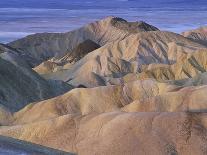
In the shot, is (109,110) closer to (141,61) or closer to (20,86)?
(20,86)

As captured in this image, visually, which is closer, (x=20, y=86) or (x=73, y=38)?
(x=20, y=86)

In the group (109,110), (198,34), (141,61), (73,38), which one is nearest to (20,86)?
(109,110)

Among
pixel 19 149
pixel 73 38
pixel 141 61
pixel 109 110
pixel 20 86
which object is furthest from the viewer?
pixel 73 38

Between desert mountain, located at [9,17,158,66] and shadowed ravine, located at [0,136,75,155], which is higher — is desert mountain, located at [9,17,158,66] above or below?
below

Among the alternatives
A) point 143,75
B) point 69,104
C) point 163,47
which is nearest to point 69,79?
point 143,75

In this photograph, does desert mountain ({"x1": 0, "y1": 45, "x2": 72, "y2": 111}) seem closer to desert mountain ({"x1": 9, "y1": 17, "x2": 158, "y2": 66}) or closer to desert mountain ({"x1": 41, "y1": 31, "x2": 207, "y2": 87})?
desert mountain ({"x1": 41, "y1": 31, "x2": 207, "y2": 87})

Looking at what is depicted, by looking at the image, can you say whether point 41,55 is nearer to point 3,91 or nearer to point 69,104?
point 3,91

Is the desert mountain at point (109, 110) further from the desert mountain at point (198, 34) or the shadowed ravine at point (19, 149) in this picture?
the desert mountain at point (198, 34)

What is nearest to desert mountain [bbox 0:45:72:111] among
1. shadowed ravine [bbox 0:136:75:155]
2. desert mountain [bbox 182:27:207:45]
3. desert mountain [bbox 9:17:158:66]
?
shadowed ravine [bbox 0:136:75:155]

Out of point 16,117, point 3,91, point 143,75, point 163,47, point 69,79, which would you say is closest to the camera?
point 16,117
